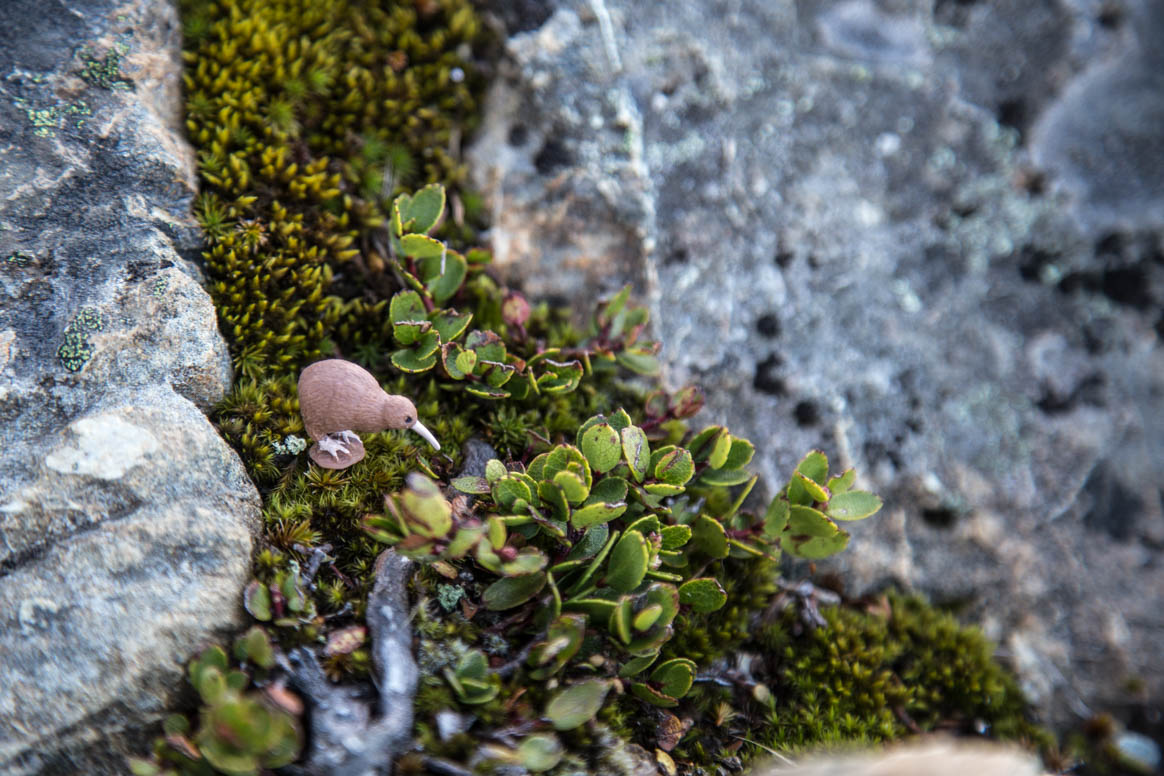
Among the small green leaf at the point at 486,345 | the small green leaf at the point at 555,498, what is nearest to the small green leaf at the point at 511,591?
the small green leaf at the point at 555,498

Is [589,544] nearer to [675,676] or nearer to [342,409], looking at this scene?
[675,676]

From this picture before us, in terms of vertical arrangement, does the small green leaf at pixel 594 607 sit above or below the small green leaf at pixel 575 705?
above

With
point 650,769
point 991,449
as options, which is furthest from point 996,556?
point 650,769

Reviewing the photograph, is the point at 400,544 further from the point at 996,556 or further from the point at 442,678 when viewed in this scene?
A: the point at 996,556

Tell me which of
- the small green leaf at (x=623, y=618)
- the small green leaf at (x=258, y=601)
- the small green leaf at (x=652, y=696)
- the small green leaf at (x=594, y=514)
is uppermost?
the small green leaf at (x=594, y=514)

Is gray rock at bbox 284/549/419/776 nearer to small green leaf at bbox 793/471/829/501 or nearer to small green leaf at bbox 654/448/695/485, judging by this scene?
small green leaf at bbox 654/448/695/485

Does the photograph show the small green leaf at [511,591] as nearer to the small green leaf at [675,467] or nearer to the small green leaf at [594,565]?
the small green leaf at [594,565]

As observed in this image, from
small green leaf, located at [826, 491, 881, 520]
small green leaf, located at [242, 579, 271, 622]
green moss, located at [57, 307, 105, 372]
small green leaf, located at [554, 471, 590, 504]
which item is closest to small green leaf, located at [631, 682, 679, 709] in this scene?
small green leaf, located at [554, 471, 590, 504]
